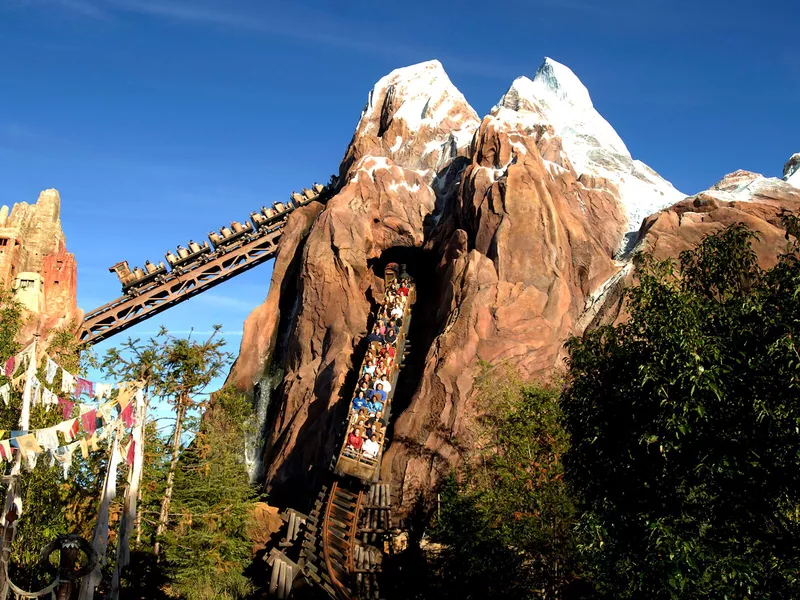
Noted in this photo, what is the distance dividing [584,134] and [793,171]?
1219 centimetres

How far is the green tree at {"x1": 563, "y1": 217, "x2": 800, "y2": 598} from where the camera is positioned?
991cm

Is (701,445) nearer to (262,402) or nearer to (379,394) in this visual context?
(379,394)

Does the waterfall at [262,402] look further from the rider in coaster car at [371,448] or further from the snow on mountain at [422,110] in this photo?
the snow on mountain at [422,110]

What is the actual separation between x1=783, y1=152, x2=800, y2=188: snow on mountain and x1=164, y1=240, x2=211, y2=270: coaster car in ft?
95.6

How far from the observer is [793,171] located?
37781mm

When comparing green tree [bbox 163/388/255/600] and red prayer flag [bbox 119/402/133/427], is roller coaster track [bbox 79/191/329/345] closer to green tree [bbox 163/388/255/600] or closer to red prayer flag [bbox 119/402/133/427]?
green tree [bbox 163/388/255/600]

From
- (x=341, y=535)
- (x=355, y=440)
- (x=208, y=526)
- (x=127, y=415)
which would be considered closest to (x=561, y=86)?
(x=355, y=440)

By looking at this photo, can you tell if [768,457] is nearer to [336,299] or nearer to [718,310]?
[718,310]

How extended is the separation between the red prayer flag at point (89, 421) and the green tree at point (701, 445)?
30.4ft

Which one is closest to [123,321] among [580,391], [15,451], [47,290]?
[47,290]

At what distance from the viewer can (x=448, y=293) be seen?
30.7 m

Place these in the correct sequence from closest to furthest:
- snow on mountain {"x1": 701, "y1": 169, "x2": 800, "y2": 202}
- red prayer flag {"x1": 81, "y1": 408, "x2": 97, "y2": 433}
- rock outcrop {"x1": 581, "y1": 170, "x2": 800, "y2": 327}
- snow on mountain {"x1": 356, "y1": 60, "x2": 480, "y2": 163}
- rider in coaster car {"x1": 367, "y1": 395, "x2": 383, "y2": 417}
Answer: red prayer flag {"x1": 81, "y1": 408, "x2": 97, "y2": 433} < rider in coaster car {"x1": 367, "y1": 395, "x2": 383, "y2": 417} < rock outcrop {"x1": 581, "y1": 170, "x2": 800, "y2": 327} < snow on mountain {"x1": 701, "y1": 169, "x2": 800, "y2": 202} < snow on mountain {"x1": 356, "y1": 60, "x2": 480, "y2": 163}

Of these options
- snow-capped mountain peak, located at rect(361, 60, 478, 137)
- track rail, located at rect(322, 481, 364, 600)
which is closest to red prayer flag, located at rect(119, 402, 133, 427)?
track rail, located at rect(322, 481, 364, 600)

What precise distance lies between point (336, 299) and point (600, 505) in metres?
24.4
